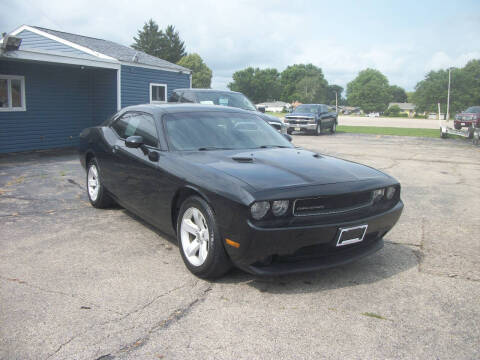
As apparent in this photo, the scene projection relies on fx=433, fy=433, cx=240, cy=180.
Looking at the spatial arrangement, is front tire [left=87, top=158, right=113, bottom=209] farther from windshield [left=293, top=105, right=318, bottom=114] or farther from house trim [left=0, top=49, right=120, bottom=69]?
windshield [left=293, top=105, right=318, bottom=114]

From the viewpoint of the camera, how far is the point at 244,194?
10.3 ft

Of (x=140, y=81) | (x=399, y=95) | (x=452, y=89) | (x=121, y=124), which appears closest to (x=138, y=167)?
(x=121, y=124)

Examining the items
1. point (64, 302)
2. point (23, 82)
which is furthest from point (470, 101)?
point (64, 302)

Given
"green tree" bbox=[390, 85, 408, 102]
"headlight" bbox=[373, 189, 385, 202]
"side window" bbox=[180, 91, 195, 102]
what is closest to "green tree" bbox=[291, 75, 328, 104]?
"green tree" bbox=[390, 85, 408, 102]

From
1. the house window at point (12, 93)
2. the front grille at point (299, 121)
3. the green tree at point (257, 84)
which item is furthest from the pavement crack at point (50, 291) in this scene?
the green tree at point (257, 84)

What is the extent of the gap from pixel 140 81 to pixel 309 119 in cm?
967

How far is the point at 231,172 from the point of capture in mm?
3465

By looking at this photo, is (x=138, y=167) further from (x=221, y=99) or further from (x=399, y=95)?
(x=399, y=95)

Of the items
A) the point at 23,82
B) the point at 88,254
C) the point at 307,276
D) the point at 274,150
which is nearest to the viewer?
the point at 307,276

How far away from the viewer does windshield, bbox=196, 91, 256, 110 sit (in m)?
11.7

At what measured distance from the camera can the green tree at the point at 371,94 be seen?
5325 inches

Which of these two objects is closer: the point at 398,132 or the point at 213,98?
the point at 213,98

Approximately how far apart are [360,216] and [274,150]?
4.22ft

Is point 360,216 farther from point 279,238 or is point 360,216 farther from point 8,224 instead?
point 8,224
